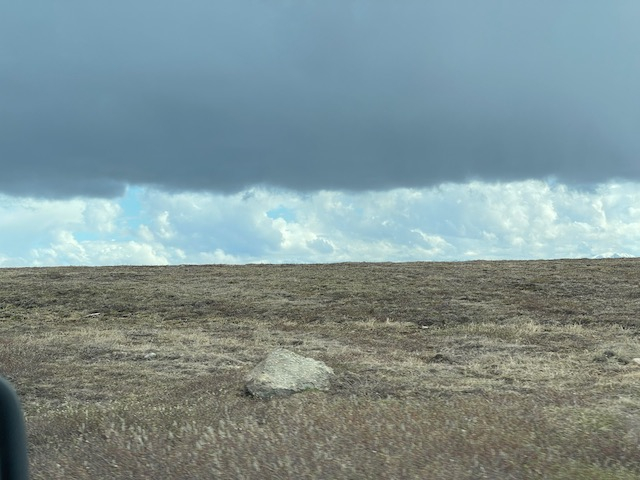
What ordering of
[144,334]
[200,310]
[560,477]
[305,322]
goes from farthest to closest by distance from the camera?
[200,310]
[305,322]
[144,334]
[560,477]

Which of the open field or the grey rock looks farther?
the grey rock

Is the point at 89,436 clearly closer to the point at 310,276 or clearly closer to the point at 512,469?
the point at 512,469

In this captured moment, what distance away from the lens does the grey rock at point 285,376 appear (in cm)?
1062

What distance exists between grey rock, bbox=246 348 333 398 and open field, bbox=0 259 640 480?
1.05 feet

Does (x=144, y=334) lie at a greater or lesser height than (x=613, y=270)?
lesser

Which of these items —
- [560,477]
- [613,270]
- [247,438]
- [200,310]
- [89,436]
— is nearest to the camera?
[560,477]

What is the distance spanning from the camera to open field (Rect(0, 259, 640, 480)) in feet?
20.1

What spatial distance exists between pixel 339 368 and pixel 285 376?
2229mm

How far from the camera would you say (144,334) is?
1953cm

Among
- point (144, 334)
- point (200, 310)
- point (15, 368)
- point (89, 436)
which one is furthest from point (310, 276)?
point (89, 436)

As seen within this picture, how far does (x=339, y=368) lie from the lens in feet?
43.1

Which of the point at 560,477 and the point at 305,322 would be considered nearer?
the point at 560,477

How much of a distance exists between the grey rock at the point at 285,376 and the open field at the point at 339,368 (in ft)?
1.05

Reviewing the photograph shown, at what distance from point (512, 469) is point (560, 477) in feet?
1.29
